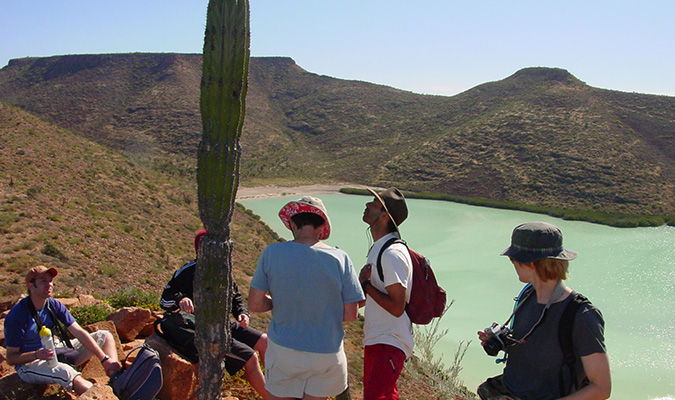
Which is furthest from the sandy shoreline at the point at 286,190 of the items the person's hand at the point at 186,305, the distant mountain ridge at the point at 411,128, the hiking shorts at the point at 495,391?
the hiking shorts at the point at 495,391

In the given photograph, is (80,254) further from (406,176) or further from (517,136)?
(517,136)

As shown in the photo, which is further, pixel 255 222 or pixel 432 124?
pixel 432 124

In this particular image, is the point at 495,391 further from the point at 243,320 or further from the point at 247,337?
the point at 247,337

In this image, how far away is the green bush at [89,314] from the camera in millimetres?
4831

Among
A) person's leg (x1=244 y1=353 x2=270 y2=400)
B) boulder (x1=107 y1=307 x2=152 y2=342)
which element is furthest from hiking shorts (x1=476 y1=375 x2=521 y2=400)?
boulder (x1=107 y1=307 x2=152 y2=342)

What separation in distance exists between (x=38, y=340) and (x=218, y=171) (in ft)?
6.46

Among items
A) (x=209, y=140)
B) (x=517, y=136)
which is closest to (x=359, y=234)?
(x=209, y=140)

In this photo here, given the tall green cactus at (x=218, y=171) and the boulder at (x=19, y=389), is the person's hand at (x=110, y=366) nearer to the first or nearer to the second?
the boulder at (x=19, y=389)

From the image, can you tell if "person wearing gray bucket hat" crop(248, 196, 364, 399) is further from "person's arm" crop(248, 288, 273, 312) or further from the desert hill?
the desert hill

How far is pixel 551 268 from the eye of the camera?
2.18m

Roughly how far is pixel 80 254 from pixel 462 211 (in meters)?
28.8

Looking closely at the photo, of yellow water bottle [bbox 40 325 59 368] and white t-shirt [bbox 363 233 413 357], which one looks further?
yellow water bottle [bbox 40 325 59 368]

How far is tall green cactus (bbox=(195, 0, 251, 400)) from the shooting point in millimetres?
2967

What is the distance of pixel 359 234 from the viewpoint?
83.8 ft
